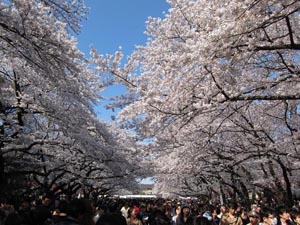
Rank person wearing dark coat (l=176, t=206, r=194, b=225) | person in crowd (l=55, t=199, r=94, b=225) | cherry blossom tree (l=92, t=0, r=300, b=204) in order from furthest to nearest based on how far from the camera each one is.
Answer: person wearing dark coat (l=176, t=206, r=194, b=225) < cherry blossom tree (l=92, t=0, r=300, b=204) < person in crowd (l=55, t=199, r=94, b=225)

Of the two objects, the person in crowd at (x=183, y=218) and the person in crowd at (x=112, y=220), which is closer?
the person in crowd at (x=112, y=220)

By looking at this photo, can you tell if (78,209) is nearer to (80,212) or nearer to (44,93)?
(80,212)

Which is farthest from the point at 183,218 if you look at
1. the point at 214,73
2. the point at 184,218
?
the point at 214,73

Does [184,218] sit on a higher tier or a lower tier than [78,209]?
higher

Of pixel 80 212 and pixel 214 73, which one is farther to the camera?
pixel 214 73

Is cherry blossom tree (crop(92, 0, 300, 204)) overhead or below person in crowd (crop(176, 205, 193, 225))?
overhead

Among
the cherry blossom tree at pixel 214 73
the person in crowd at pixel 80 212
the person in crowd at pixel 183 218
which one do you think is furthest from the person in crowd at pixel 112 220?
the person in crowd at pixel 183 218

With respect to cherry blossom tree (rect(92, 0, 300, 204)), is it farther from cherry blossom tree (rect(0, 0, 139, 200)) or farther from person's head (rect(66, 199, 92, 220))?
person's head (rect(66, 199, 92, 220))

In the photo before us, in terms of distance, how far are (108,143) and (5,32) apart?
25.5 ft

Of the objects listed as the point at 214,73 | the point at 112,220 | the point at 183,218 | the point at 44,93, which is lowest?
the point at 112,220

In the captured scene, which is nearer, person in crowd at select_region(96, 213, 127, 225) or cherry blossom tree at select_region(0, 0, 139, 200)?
person in crowd at select_region(96, 213, 127, 225)

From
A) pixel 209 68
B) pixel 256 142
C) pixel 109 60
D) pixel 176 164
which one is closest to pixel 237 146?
pixel 256 142

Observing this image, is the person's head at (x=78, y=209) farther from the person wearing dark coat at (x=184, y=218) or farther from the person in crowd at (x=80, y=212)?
the person wearing dark coat at (x=184, y=218)

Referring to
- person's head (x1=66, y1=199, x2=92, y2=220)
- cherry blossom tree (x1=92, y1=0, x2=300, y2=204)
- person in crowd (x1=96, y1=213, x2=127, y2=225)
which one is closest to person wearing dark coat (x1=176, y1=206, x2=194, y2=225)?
cherry blossom tree (x1=92, y1=0, x2=300, y2=204)
